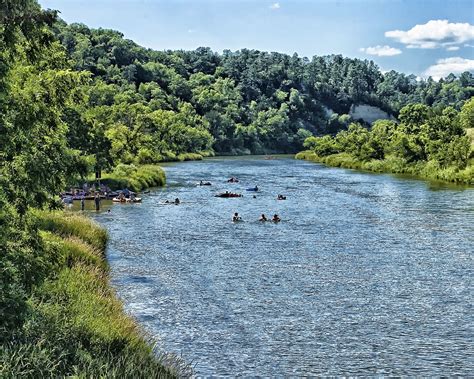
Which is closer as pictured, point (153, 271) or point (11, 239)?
point (11, 239)

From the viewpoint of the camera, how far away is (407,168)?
389ft

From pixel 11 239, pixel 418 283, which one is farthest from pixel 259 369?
pixel 418 283

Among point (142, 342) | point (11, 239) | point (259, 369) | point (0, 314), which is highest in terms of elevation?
point (11, 239)

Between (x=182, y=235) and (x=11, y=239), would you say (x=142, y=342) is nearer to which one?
(x=11, y=239)

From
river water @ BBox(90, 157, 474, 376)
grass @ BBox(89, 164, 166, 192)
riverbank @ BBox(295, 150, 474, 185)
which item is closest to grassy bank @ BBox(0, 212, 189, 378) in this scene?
river water @ BBox(90, 157, 474, 376)

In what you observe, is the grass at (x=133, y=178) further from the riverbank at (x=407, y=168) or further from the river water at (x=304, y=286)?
the riverbank at (x=407, y=168)

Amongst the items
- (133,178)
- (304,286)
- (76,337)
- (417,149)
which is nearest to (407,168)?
(417,149)

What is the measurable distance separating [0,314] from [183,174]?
100 metres

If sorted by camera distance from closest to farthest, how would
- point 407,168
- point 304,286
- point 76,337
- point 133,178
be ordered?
point 76,337 < point 304,286 < point 133,178 < point 407,168

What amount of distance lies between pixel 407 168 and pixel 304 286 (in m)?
90.7

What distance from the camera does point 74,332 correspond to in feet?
60.5

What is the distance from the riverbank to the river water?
106ft

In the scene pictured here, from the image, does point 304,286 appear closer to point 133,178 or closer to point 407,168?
point 133,178

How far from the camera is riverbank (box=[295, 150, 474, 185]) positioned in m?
96.0
